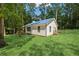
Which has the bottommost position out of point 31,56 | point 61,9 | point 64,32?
point 31,56

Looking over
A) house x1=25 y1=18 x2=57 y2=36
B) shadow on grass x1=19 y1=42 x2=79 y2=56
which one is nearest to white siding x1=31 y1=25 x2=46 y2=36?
house x1=25 y1=18 x2=57 y2=36

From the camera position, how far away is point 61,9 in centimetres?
354

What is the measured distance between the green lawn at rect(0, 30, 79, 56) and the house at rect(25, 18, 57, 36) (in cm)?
5

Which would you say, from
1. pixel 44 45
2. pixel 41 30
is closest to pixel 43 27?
pixel 41 30

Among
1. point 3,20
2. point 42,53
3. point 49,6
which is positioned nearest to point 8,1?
point 3,20

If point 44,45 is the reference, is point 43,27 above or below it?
above

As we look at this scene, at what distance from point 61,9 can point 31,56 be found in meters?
0.63

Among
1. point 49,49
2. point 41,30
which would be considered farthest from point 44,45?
point 41,30

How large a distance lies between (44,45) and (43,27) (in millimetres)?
205

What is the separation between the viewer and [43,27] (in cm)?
356

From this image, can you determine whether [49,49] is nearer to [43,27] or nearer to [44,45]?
[44,45]

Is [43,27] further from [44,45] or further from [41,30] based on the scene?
[44,45]

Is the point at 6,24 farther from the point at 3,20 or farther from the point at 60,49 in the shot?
the point at 60,49

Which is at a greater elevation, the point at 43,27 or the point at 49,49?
the point at 43,27
